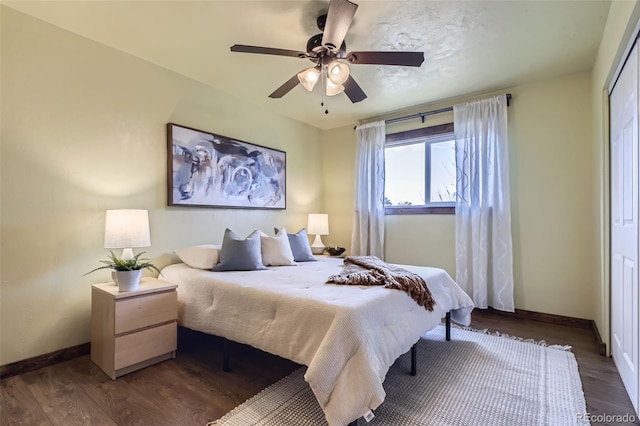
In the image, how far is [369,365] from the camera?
154 centimetres

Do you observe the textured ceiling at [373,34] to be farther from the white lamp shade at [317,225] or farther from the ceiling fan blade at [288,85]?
the white lamp shade at [317,225]

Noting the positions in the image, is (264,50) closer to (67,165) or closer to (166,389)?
(67,165)

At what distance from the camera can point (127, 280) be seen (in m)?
2.25

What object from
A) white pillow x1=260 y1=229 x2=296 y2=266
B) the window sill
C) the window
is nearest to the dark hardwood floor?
white pillow x1=260 y1=229 x2=296 y2=266

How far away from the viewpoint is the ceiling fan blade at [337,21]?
1.66 m

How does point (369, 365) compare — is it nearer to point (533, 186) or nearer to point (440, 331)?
point (440, 331)

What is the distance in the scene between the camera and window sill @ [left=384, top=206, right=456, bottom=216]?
151 inches

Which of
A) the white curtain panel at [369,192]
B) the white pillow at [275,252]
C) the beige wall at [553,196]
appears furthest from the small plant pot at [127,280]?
the beige wall at [553,196]

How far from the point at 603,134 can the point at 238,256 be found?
10.5 ft

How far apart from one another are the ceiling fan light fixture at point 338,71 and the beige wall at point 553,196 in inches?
→ 91.5

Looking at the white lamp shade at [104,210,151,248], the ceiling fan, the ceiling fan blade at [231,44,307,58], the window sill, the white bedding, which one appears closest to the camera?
the white bedding

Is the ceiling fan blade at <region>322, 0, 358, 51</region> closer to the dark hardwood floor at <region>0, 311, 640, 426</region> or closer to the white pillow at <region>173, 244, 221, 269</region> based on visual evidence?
the white pillow at <region>173, 244, 221, 269</region>

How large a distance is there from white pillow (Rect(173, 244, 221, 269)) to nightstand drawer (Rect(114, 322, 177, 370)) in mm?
574

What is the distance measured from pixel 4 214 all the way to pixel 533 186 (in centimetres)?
461
